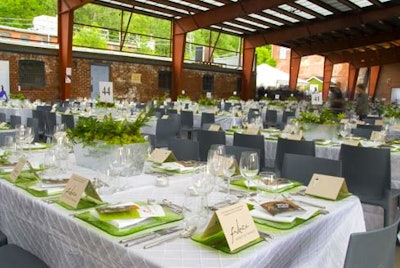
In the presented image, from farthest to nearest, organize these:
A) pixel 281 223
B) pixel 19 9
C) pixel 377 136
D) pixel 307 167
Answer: pixel 19 9, pixel 377 136, pixel 307 167, pixel 281 223

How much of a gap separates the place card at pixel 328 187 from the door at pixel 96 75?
44.2 feet

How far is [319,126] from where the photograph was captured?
15.2ft

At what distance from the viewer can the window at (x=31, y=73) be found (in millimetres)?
12992

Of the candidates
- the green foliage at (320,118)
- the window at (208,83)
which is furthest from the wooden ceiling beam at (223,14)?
the green foliage at (320,118)

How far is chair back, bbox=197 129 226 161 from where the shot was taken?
4449 mm

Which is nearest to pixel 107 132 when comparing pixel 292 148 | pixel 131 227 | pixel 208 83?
pixel 131 227

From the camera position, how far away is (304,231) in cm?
166

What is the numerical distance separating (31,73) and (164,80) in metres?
5.73

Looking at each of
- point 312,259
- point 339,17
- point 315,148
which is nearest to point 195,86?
point 339,17

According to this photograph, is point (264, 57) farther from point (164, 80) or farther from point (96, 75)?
point (96, 75)

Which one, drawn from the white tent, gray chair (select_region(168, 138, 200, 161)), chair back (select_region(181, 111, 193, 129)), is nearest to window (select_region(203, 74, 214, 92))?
the white tent

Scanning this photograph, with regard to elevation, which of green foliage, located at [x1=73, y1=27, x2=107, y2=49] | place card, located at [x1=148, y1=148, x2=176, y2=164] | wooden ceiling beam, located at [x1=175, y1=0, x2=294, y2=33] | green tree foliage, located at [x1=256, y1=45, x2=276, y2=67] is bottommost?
place card, located at [x1=148, y1=148, x2=176, y2=164]

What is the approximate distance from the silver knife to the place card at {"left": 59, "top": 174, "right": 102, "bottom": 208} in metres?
0.45

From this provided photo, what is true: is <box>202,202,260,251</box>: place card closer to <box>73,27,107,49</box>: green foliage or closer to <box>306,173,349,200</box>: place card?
<box>306,173,349,200</box>: place card
